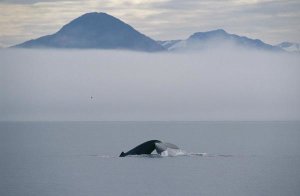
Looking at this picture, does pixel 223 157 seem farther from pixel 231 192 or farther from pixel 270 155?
pixel 231 192

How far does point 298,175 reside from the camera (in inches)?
2872

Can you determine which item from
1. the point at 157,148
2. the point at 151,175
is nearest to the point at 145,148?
the point at 157,148

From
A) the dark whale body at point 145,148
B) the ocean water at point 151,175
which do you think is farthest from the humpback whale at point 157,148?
the ocean water at point 151,175

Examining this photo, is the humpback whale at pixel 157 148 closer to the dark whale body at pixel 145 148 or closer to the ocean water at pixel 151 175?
the dark whale body at pixel 145 148

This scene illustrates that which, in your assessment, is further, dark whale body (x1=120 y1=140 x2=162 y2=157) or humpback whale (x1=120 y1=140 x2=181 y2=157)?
dark whale body (x1=120 y1=140 x2=162 y2=157)

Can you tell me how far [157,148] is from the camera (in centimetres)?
9012

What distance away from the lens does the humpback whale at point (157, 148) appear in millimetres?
→ 88825

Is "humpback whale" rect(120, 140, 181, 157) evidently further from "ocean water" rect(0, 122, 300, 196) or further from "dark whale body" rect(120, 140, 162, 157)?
"ocean water" rect(0, 122, 300, 196)

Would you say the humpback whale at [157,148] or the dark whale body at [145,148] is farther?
the dark whale body at [145,148]

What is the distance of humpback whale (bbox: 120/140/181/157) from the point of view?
88.8 meters

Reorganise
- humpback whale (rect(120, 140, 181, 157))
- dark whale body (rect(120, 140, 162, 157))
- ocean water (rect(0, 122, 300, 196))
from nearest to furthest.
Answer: ocean water (rect(0, 122, 300, 196))
humpback whale (rect(120, 140, 181, 157))
dark whale body (rect(120, 140, 162, 157))

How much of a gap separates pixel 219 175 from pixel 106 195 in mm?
16398

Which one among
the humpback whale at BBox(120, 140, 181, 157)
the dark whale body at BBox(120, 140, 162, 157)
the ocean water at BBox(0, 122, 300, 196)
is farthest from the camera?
the dark whale body at BBox(120, 140, 162, 157)

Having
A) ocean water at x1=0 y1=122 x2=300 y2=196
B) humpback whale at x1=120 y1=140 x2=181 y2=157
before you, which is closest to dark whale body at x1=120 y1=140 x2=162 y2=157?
humpback whale at x1=120 y1=140 x2=181 y2=157
